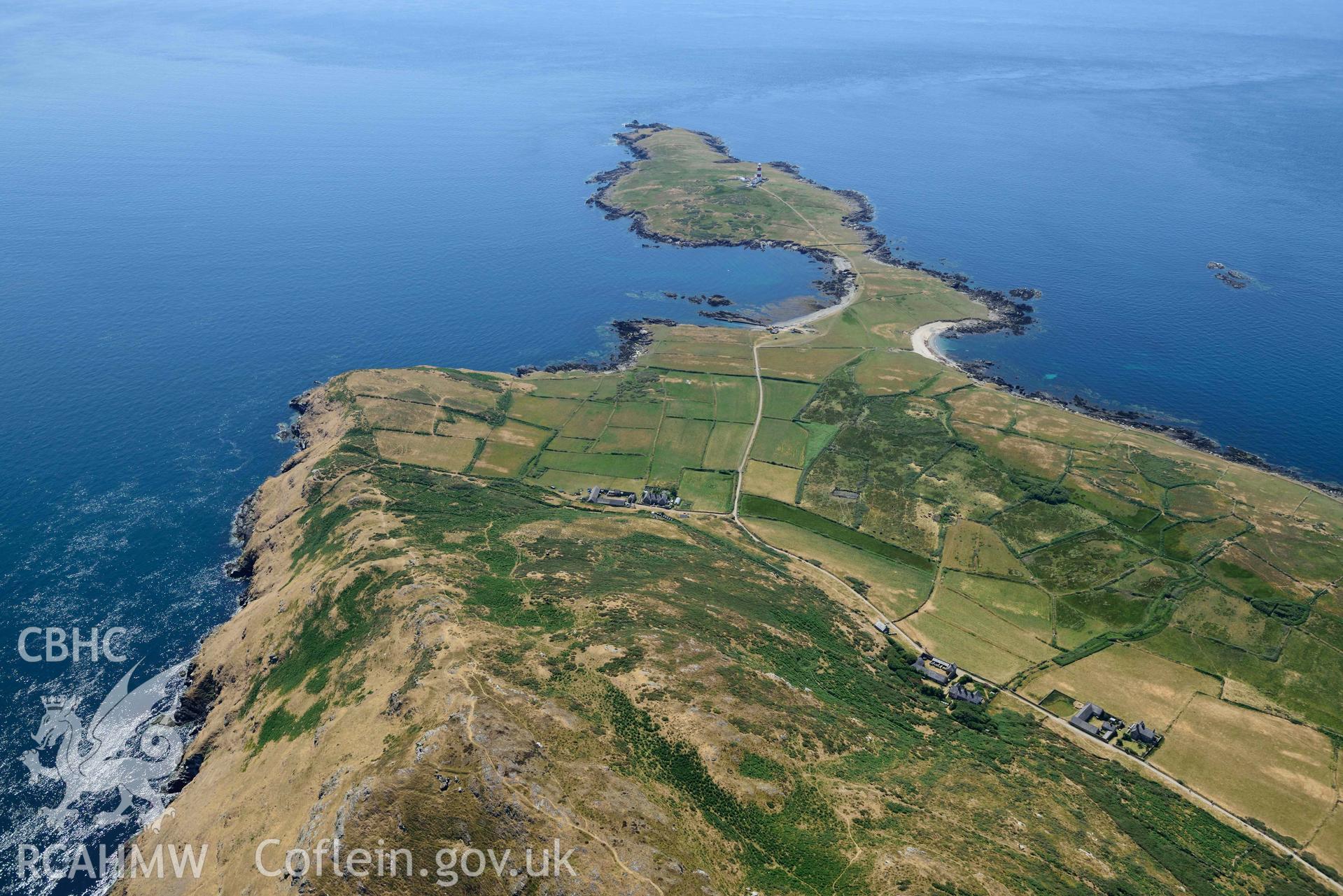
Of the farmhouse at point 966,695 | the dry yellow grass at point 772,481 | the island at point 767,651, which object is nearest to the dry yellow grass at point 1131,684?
the island at point 767,651

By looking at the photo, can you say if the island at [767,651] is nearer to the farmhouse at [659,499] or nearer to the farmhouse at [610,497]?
the farmhouse at [610,497]

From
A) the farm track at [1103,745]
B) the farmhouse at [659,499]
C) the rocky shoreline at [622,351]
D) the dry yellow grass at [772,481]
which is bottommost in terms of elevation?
the farm track at [1103,745]

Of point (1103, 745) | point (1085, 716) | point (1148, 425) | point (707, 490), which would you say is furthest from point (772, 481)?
point (1148, 425)

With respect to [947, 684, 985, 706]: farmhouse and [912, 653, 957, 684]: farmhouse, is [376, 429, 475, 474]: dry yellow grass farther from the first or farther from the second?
[947, 684, 985, 706]: farmhouse

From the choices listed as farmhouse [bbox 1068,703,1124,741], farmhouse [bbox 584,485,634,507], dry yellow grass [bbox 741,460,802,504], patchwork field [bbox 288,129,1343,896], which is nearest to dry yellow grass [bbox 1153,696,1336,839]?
patchwork field [bbox 288,129,1343,896]

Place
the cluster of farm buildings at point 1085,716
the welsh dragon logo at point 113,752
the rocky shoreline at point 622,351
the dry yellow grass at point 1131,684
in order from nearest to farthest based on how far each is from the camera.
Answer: the welsh dragon logo at point 113,752
the cluster of farm buildings at point 1085,716
the dry yellow grass at point 1131,684
the rocky shoreline at point 622,351

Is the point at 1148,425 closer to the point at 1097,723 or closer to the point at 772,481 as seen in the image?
the point at 772,481
